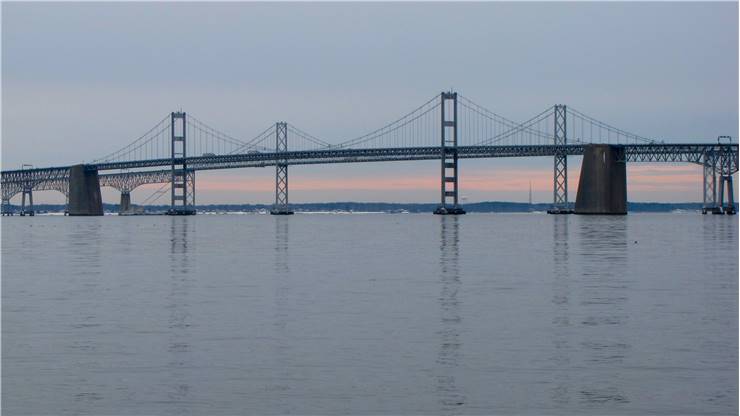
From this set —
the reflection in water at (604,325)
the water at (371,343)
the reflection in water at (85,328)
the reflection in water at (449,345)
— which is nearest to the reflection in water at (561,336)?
the water at (371,343)

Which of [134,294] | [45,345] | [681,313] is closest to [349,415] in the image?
[45,345]

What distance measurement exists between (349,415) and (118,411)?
2006 mm

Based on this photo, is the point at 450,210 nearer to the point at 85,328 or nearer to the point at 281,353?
the point at 85,328

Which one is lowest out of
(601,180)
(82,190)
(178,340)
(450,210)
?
(178,340)

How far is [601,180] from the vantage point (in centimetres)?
11244

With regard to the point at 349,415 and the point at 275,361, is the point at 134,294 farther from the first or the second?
the point at 349,415

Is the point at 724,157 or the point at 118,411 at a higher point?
the point at 724,157

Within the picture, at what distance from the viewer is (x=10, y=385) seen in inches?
415

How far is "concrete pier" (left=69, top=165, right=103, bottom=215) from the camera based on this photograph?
433 feet

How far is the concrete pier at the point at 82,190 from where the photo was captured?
13200 centimetres

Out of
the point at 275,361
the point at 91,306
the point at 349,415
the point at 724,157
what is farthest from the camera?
the point at 724,157

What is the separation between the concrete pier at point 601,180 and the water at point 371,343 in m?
88.5

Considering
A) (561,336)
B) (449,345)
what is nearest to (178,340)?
(449,345)

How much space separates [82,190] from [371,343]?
124981 mm
